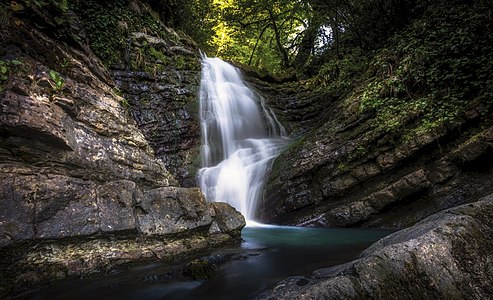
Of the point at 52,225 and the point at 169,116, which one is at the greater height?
the point at 169,116

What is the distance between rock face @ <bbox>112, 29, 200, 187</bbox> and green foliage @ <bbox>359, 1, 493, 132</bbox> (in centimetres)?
522

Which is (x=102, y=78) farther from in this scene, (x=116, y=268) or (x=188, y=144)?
(x=116, y=268)

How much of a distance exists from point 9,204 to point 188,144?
644 centimetres

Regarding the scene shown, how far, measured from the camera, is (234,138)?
11.1m

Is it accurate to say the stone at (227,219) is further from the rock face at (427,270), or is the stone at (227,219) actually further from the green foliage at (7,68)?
the green foliage at (7,68)

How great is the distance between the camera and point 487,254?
90.4 inches

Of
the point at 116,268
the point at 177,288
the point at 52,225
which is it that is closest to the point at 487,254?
the point at 177,288

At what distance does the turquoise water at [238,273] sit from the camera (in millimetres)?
3111

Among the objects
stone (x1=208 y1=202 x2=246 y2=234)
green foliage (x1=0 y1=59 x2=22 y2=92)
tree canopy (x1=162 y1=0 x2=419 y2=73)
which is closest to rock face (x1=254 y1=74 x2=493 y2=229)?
stone (x1=208 y1=202 x2=246 y2=234)

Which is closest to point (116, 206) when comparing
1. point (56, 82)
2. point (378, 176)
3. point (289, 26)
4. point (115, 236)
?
point (115, 236)

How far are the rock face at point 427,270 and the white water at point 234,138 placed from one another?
19.5ft

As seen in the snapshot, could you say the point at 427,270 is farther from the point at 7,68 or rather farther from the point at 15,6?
the point at 15,6

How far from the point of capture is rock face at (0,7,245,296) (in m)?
3.41

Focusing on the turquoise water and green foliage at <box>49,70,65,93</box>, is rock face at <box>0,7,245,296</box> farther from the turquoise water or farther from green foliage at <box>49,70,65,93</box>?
the turquoise water
